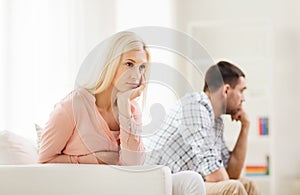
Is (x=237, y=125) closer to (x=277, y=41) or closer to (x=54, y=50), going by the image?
(x=277, y=41)

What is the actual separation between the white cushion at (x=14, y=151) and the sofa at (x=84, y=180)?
0.19 m

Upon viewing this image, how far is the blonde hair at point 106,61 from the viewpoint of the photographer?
1.91 metres

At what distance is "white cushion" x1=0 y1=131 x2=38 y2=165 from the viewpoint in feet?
6.77

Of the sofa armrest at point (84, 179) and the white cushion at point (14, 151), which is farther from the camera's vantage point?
the white cushion at point (14, 151)

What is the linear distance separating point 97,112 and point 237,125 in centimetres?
288

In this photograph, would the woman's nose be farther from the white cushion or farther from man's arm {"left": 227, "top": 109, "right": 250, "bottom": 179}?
man's arm {"left": 227, "top": 109, "right": 250, "bottom": 179}

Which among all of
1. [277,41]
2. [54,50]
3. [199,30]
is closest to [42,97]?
[54,50]

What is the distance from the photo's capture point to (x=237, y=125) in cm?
468

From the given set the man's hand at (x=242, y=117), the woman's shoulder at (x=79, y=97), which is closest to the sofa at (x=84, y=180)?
the woman's shoulder at (x=79, y=97)

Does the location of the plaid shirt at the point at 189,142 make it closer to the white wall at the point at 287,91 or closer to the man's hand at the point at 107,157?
the man's hand at the point at 107,157

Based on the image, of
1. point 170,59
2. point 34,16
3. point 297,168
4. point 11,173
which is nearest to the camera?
point 11,173

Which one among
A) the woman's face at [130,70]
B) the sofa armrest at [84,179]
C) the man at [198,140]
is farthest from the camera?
the man at [198,140]

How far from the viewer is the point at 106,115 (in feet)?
6.47

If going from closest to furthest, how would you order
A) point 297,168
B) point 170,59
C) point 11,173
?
point 11,173, point 170,59, point 297,168
